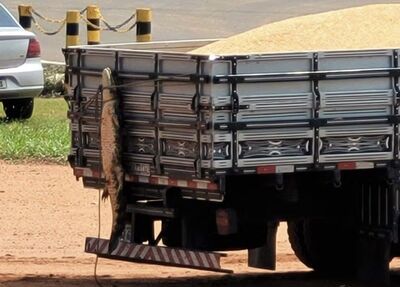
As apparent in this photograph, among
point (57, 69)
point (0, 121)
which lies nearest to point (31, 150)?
point (0, 121)

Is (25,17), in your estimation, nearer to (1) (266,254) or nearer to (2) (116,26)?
(2) (116,26)

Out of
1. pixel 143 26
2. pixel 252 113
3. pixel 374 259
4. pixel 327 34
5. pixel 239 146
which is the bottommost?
pixel 374 259

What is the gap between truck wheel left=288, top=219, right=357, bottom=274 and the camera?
418 inches

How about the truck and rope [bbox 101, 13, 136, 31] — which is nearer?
the truck

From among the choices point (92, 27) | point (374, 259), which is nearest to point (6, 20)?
point (92, 27)

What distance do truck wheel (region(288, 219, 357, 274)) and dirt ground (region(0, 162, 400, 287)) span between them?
0.36 feet

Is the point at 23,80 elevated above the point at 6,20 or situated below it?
below

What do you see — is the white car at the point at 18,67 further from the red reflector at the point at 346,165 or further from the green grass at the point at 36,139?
the red reflector at the point at 346,165

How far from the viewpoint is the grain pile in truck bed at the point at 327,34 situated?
10.0 metres

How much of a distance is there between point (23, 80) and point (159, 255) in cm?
831

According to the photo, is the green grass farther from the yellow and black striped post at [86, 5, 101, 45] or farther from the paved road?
the paved road

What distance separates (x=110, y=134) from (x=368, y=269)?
2067 millimetres

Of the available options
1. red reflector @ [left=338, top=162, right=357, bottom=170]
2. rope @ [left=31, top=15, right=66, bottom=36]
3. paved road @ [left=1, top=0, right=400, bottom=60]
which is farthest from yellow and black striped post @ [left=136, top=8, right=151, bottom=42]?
red reflector @ [left=338, top=162, right=357, bottom=170]

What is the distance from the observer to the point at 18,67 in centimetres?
1756
